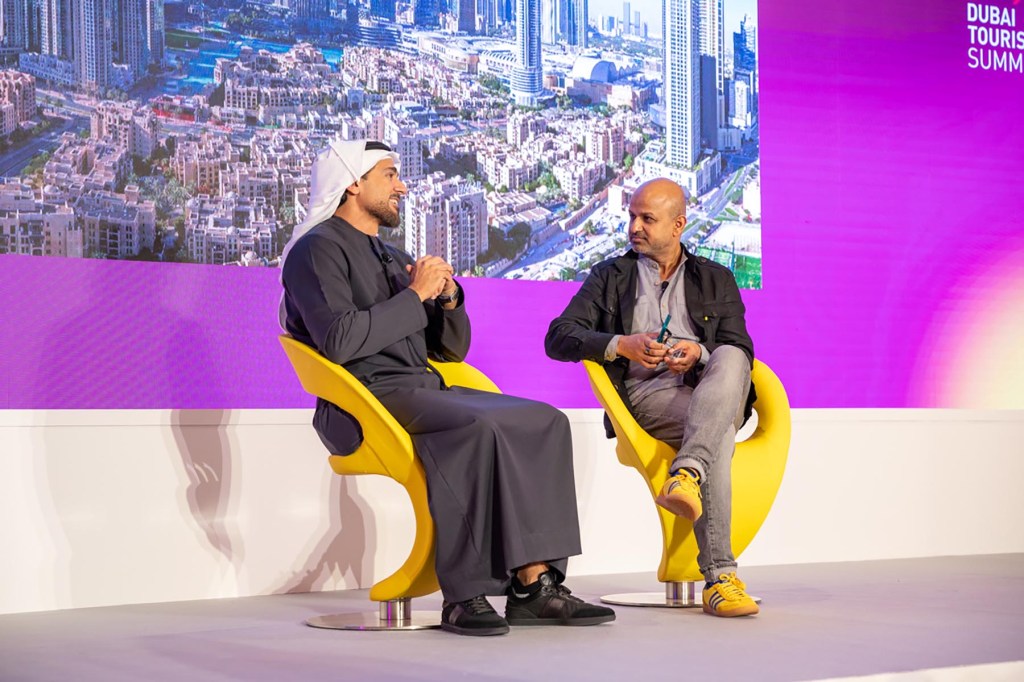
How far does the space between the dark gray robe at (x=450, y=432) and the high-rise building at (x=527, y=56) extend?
2.04 metres

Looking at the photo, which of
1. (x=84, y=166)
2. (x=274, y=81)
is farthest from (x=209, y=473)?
(x=274, y=81)

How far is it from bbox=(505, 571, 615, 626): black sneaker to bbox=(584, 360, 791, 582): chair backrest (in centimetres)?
39

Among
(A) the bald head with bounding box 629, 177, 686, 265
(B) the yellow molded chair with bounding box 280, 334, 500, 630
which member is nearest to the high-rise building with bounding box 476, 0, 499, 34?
(A) the bald head with bounding box 629, 177, 686, 265

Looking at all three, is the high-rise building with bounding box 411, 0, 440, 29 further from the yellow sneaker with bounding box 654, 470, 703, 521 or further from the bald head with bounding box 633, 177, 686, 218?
the yellow sneaker with bounding box 654, 470, 703, 521

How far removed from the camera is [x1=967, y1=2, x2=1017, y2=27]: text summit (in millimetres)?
6117

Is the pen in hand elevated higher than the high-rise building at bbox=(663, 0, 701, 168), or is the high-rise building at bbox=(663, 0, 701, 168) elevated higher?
the high-rise building at bbox=(663, 0, 701, 168)

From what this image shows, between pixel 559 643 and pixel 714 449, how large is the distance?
0.73m

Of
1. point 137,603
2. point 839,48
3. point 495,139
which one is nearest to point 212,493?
point 137,603

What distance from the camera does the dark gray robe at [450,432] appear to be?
2.86 m

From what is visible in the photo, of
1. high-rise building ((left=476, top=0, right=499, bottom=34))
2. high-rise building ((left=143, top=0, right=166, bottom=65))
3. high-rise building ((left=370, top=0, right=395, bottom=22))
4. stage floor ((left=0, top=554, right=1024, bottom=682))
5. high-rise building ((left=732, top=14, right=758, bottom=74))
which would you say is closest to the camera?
stage floor ((left=0, top=554, right=1024, bottom=682))

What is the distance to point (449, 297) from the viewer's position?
3268 millimetres

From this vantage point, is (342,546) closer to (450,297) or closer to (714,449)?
(450,297)

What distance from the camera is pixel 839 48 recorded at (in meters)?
5.74

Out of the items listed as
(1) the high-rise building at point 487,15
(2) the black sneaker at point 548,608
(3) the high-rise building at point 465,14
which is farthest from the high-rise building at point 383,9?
(2) the black sneaker at point 548,608
